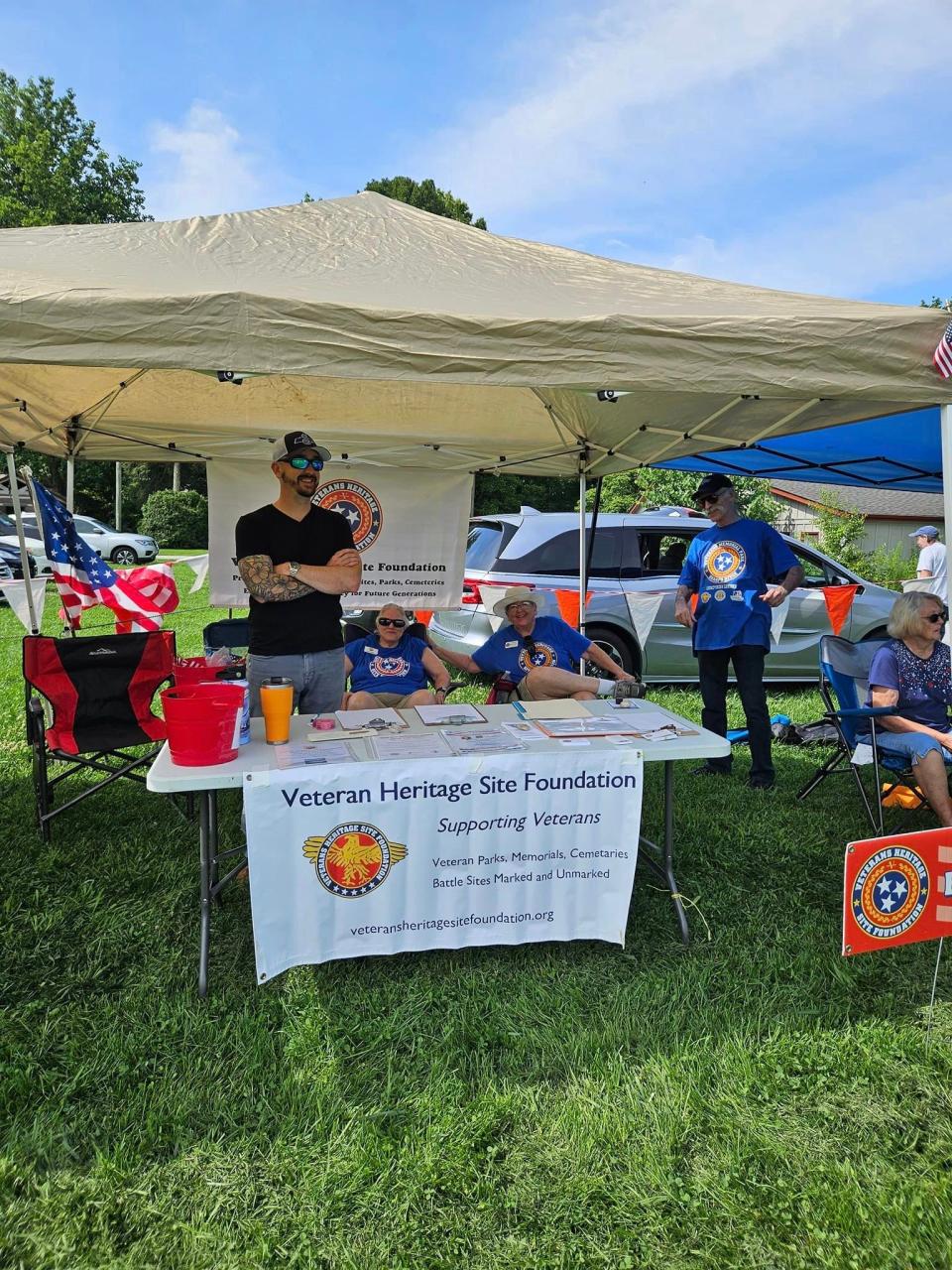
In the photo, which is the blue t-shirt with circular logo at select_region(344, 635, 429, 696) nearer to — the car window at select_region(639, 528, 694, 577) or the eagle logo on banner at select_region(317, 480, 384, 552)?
the eagle logo on banner at select_region(317, 480, 384, 552)

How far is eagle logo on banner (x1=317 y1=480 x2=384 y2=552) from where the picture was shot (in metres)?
5.59

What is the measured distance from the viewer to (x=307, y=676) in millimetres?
3266

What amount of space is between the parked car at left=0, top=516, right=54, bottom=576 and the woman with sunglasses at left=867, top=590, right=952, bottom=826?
10.3 m

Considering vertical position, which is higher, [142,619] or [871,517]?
[871,517]

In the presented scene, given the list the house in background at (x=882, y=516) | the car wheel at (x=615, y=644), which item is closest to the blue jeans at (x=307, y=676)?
the car wheel at (x=615, y=644)

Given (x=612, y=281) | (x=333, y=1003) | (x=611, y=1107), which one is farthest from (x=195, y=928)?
(x=612, y=281)

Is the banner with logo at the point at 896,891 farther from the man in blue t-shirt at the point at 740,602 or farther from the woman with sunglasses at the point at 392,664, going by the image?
the woman with sunglasses at the point at 392,664

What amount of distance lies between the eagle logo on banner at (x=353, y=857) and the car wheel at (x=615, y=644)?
4213 mm

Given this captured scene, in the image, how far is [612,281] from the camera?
3.00 meters

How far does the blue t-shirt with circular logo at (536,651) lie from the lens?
4.36 metres

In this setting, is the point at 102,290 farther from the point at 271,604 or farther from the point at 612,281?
the point at 612,281

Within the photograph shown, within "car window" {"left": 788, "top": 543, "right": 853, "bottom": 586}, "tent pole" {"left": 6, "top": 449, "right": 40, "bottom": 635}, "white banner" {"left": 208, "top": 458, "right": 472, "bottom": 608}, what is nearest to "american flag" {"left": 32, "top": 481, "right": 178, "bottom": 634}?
"tent pole" {"left": 6, "top": 449, "right": 40, "bottom": 635}

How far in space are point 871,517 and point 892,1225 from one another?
2814 cm

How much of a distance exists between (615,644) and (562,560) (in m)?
0.82
